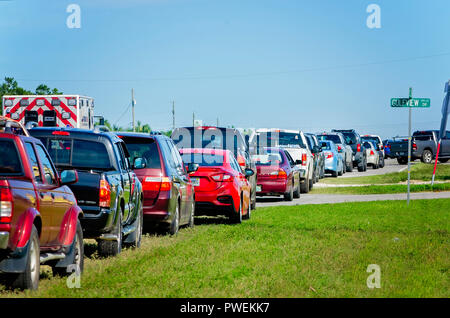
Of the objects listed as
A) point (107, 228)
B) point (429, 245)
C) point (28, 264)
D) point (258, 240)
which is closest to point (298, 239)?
point (258, 240)

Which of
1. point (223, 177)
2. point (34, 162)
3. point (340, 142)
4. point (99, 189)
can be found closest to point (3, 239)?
point (34, 162)

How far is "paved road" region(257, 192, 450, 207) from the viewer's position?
2761cm

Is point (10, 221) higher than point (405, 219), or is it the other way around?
point (10, 221)

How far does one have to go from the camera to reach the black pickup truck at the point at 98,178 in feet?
39.5

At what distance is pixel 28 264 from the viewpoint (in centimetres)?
884

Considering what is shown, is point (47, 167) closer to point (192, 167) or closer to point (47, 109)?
point (192, 167)

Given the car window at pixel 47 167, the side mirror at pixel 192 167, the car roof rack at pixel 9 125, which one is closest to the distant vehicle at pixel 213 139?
the side mirror at pixel 192 167

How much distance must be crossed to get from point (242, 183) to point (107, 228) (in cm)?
774

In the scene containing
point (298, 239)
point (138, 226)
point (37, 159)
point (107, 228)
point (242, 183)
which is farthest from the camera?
point (242, 183)

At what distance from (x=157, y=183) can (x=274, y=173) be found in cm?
1186

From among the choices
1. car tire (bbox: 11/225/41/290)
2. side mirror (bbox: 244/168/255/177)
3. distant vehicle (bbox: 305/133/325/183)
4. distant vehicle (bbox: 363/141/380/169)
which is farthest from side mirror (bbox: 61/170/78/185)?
distant vehicle (bbox: 363/141/380/169)

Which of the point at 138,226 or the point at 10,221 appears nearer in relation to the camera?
the point at 10,221

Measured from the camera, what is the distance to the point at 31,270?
29.7 feet
